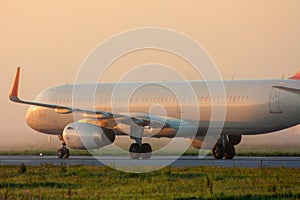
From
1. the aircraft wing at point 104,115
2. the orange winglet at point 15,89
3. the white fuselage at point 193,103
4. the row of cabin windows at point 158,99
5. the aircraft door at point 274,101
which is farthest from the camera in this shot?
the orange winglet at point 15,89

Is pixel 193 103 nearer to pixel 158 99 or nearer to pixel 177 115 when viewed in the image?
pixel 177 115

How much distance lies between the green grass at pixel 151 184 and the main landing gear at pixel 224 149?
11.6 metres

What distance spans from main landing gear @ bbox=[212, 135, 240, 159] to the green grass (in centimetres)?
1161

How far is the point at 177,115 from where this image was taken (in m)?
43.2

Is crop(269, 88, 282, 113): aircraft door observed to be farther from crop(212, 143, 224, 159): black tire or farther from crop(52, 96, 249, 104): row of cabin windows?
crop(212, 143, 224, 159): black tire

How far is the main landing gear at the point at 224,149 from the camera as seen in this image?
140 ft

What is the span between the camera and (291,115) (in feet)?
127

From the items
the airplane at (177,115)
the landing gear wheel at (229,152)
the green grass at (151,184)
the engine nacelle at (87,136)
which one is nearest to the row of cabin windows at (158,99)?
the airplane at (177,115)

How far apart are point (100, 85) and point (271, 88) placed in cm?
1218

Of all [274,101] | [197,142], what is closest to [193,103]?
[197,142]

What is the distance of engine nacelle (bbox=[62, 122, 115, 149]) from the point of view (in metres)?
40.8

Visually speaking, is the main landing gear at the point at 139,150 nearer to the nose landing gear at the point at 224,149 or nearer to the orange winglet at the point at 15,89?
the nose landing gear at the point at 224,149

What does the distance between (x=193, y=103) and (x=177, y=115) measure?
118cm

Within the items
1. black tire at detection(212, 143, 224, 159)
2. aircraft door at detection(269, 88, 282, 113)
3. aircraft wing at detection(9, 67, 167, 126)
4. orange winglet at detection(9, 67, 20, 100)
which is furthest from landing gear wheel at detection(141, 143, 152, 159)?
orange winglet at detection(9, 67, 20, 100)
